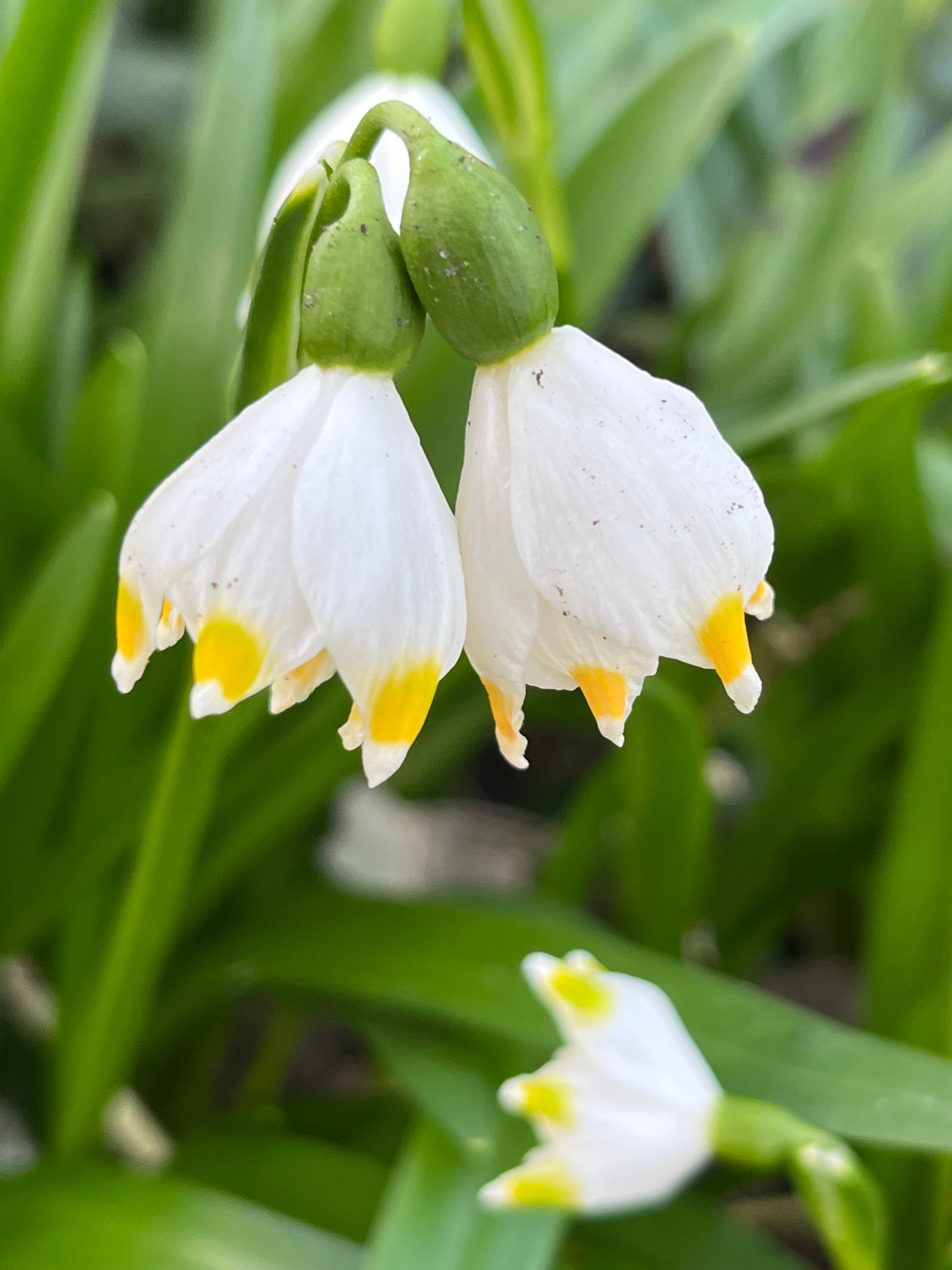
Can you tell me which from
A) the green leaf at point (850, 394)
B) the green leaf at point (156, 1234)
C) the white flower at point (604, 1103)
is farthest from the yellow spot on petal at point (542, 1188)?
the green leaf at point (850, 394)

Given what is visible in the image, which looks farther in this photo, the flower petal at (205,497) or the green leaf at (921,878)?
the green leaf at (921,878)

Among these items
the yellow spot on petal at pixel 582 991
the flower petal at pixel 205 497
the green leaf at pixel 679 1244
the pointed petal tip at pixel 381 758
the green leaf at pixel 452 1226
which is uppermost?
the flower petal at pixel 205 497

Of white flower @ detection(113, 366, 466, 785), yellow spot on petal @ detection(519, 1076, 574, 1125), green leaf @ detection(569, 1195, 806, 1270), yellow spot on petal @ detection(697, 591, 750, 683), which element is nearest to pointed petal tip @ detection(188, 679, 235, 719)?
white flower @ detection(113, 366, 466, 785)

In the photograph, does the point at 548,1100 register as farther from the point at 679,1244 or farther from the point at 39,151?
the point at 39,151

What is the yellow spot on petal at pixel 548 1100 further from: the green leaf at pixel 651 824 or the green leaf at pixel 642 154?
the green leaf at pixel 642 154

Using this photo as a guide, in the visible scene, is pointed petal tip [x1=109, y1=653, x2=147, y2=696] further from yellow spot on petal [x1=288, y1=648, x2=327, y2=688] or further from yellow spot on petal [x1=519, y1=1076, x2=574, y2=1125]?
yellow spot on petal [x1=519, y1=1076, x2=574, y2=1125]

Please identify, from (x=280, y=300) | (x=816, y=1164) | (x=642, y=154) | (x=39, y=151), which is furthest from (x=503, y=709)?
(x=642, y=154)

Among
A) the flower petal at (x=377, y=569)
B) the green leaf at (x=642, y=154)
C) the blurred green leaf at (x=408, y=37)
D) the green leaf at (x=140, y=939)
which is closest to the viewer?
Answer: the flower petal at (x=377, y=569)

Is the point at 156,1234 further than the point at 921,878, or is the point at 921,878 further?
the point at 921,878
